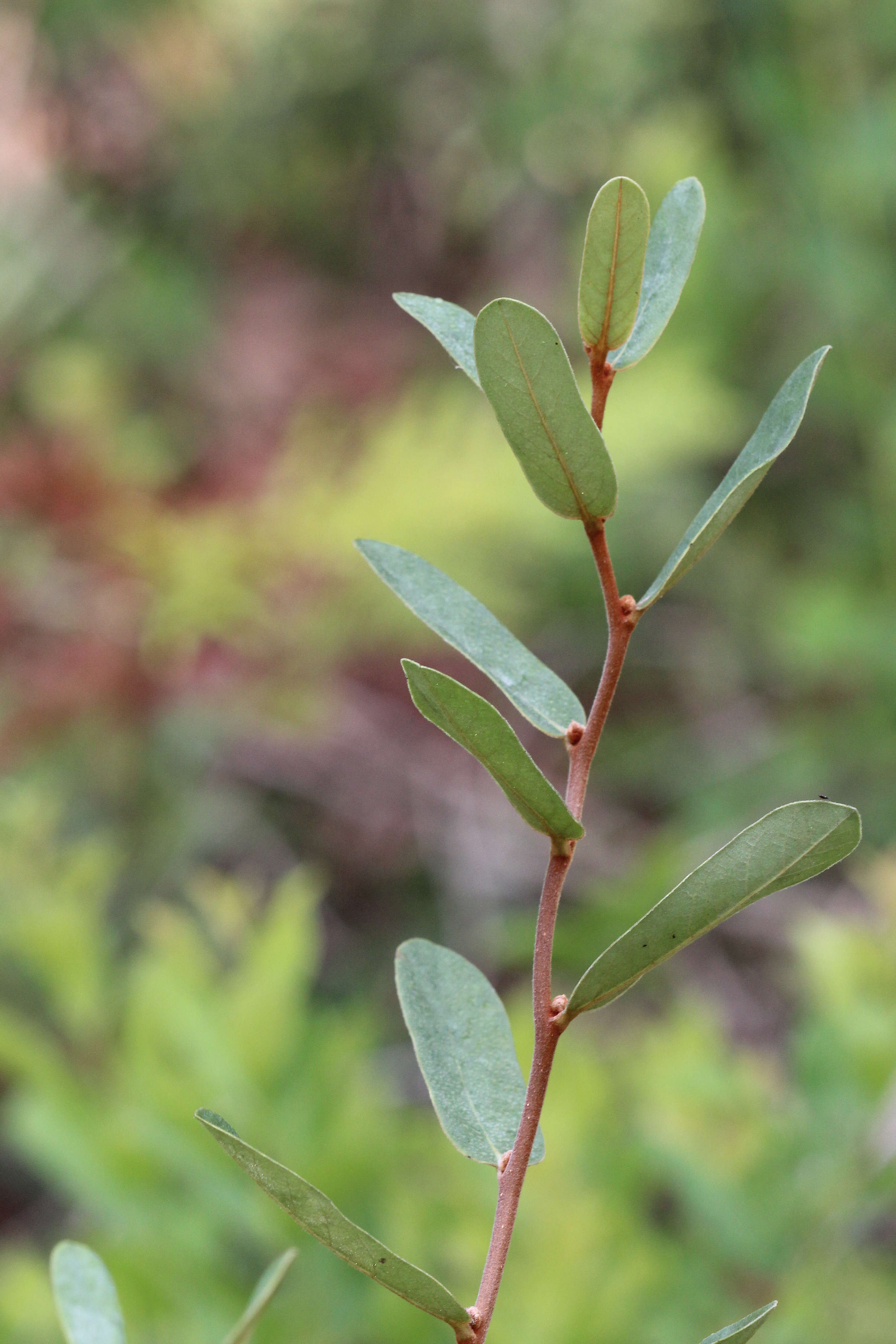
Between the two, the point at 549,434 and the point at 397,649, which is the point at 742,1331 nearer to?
the point at 549,434

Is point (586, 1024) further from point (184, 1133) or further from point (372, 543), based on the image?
point (372, 543)

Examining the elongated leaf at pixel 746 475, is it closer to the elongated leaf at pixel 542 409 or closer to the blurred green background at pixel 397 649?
the elongated leaf at pixel 542 409

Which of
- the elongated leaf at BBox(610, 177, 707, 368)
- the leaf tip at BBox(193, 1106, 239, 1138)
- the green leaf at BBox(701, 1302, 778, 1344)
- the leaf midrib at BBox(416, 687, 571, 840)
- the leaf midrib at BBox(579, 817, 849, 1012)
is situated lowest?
the green leaf at BBox(701, 1302, 778, 1344)

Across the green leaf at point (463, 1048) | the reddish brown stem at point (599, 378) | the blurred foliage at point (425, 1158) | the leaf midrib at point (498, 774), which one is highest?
the reddish brown stem at point (599, 378)


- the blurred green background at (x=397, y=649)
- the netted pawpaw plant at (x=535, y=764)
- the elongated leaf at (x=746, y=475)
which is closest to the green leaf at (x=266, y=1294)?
the netted pawpaw plant at (x=535, y=764)

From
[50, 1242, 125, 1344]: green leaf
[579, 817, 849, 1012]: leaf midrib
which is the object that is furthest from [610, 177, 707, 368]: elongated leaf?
[50, 1242, 125, 1344]: green leaf

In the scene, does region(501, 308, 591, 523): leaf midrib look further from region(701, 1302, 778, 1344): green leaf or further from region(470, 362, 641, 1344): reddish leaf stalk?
region(701, 1302, 778, 1344): green leaf

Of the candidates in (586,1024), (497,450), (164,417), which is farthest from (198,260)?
(586,1024)
